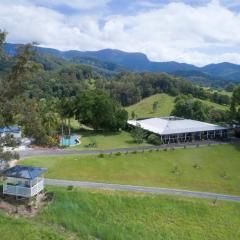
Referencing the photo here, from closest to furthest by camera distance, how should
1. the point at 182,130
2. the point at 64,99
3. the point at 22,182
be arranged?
the point at 22,182 → the point at 182,130 → the point at 64,99

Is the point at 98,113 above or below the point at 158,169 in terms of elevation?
above

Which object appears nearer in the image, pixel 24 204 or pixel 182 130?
pixel 24 204

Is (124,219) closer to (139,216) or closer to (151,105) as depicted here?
(139,216)

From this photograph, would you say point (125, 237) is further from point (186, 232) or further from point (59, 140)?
point (59, 140)

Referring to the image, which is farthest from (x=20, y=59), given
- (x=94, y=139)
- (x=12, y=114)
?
(x=94, y=139)

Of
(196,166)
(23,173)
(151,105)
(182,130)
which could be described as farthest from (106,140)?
(151,105)
